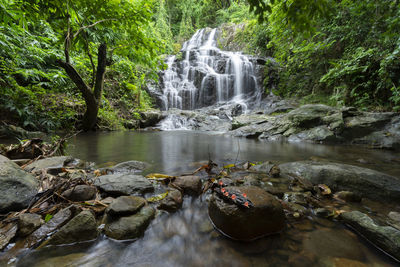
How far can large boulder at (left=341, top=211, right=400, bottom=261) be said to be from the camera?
111 cm

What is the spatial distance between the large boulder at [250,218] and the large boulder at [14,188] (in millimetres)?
1600

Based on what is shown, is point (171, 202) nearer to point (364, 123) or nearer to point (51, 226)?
point (51, 226)

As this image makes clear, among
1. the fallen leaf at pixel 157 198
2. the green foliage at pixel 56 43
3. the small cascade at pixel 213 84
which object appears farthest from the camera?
the small cascade at pixel 213 84

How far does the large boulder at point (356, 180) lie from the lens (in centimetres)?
188

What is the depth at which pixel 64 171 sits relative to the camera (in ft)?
7.01

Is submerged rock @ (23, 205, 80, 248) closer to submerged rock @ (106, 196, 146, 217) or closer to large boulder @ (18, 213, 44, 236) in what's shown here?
large boulder @ (18, 213, 44, 236)

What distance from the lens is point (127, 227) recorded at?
4.25ft

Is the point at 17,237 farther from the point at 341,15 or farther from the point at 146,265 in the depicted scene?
the point at 341,15

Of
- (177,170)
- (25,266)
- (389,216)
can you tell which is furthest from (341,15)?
(25,266)

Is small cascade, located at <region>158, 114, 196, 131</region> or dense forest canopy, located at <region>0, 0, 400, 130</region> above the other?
dense forest canopy, located at <region>0, 0, 400, 130</region>

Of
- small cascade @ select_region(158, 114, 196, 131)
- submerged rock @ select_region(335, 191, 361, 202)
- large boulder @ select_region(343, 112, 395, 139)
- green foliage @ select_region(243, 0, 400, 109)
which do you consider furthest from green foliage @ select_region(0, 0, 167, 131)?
large boulder @ select_region(343, 112, 395, 139)

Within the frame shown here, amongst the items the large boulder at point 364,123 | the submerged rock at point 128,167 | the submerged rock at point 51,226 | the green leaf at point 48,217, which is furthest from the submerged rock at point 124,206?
the large boulder at point 364,123

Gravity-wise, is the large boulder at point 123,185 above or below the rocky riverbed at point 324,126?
below

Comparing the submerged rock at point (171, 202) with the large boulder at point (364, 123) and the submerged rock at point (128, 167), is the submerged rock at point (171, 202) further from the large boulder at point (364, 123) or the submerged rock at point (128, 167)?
the large boulder at point (364, 123)
